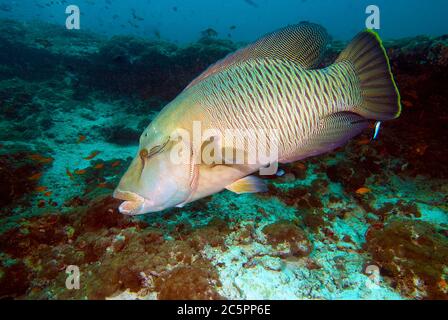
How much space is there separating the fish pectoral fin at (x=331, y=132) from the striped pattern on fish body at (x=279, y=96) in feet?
0.19

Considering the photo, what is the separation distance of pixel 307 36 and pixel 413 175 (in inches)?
201

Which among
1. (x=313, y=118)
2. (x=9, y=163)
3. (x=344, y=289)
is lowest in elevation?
(x=9, y=163)

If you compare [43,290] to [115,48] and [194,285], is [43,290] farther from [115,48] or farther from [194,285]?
[115,48]

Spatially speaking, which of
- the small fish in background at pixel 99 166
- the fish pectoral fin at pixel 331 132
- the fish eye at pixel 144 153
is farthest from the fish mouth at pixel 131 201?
the small fish in background at pixel 99 166

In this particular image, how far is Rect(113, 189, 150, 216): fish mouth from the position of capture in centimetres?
214

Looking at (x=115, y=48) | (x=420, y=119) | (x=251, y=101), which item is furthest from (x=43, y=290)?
(x=115, y=48)

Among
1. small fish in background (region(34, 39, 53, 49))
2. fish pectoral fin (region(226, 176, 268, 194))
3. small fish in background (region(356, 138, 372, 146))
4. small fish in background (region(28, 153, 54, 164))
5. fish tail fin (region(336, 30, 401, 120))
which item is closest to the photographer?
fish tail fin (region(336, 30, 401, 120))

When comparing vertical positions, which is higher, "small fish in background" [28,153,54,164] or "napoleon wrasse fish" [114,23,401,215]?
"napoleon wrasse fish" [114,23,401,215]

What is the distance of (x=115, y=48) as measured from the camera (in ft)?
47.2

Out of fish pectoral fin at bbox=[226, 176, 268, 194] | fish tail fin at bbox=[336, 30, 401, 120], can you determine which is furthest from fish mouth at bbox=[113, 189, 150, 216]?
fish tail fin at bbox=[336, 30, 401, 120]

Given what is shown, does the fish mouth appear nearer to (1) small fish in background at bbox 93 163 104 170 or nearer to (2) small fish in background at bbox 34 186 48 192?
(2) small fish in background at bbox 34 186 48 192

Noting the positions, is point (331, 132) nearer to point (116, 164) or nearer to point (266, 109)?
point (266, 109)

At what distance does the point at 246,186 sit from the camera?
93.1 inches

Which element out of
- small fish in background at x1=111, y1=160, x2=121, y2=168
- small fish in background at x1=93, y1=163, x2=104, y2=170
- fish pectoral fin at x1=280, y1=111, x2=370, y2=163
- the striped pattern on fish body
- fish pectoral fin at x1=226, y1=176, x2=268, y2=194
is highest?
the striped pattern on fish body
